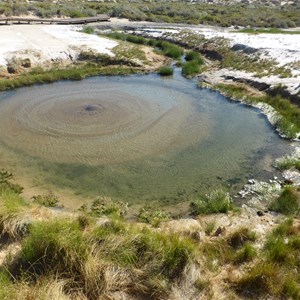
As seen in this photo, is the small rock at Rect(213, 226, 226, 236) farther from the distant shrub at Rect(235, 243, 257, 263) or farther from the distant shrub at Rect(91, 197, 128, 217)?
the distant shrub at Rect(91, 197, 128, 217)

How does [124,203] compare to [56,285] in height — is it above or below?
below

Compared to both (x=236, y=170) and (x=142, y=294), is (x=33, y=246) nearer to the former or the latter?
(x=142, y=294)

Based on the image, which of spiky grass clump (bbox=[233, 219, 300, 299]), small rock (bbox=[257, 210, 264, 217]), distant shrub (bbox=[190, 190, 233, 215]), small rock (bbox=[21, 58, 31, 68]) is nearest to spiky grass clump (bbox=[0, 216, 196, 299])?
spiky grass clump (bbox=[233, 219, 300, 299])

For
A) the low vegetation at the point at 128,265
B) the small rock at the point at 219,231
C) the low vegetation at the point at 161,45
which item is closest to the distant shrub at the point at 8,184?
the low vegetation at the point at 128,265

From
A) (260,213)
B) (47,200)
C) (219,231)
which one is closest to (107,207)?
(47,200)

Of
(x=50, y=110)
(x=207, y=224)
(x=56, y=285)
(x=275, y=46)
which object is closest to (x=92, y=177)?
(x=207, y=224)

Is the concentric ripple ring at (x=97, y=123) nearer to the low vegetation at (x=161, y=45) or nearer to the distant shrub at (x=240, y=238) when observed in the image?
the distant shrub at (x=240, y=238)
